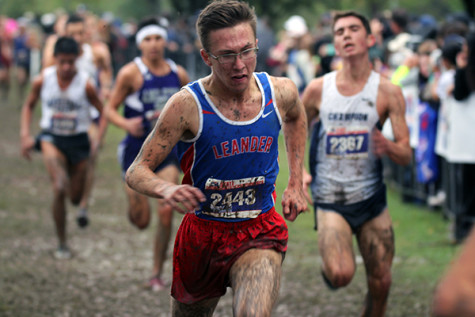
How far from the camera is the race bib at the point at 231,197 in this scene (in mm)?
3906

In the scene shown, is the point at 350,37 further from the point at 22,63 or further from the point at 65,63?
the point at 22,63

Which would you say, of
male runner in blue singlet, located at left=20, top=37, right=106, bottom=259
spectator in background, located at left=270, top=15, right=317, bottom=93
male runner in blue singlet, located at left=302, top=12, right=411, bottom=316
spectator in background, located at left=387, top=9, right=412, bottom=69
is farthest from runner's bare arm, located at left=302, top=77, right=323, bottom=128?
spectator in background, located at left=270, top=15, right=317, bottom=93

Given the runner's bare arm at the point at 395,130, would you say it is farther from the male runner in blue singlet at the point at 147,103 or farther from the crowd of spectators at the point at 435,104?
the male runner in blue singlet at the point at 147,103

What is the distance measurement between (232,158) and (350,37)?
202cm

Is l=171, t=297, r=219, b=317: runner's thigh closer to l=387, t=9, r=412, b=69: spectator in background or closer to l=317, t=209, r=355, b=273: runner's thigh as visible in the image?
l=317, t=209, r=355, b=273: runner's thigh

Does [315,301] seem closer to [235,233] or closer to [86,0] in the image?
[235,233]

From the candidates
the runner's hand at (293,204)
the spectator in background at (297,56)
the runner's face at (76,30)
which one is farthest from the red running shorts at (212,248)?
the spectator in background at (297,56)

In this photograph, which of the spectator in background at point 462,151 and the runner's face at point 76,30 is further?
the runner's face at point 76,30

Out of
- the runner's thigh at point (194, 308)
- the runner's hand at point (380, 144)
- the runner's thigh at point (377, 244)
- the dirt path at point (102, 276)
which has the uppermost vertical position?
the runner's hand at point (380, 144)

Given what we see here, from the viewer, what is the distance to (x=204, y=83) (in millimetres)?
3902

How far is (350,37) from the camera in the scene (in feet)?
17.9

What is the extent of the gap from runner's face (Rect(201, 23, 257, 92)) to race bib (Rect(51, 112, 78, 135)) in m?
4.65

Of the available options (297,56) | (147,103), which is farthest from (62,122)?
(297,56)

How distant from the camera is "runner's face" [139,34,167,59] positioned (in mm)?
7301
